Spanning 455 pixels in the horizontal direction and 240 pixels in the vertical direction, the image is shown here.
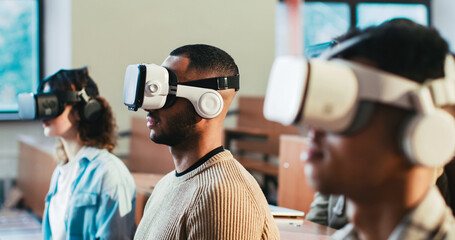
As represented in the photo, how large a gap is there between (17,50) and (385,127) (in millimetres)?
5670

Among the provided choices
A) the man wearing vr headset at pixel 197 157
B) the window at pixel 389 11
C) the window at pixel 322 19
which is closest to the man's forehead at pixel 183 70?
the man wearing vr headset at pixel 197 157

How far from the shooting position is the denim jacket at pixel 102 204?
2.13m

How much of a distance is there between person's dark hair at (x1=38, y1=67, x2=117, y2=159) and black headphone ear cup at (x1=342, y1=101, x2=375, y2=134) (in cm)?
182

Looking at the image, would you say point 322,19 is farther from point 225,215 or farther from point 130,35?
point 225,215

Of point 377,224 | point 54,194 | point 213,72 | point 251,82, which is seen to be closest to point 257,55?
point 251,82

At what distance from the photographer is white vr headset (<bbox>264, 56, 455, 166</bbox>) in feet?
2.45

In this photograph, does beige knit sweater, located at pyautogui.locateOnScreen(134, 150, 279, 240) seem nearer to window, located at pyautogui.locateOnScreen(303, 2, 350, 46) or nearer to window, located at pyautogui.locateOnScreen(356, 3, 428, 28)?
window, located at pyautogui.locateOnScreen(303, 2, 350, 46)

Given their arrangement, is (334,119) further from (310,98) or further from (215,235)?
(215,235)

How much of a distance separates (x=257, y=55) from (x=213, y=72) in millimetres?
4493

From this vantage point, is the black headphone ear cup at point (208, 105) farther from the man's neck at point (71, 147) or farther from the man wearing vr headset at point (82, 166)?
the man's neck at point (71, 147)

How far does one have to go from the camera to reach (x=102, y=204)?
2.16 meters

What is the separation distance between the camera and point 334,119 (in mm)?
753

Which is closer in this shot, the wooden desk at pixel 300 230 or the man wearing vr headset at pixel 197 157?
the man wearing vr headset at pixel 197 157

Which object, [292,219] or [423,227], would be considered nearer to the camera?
[423,227]
